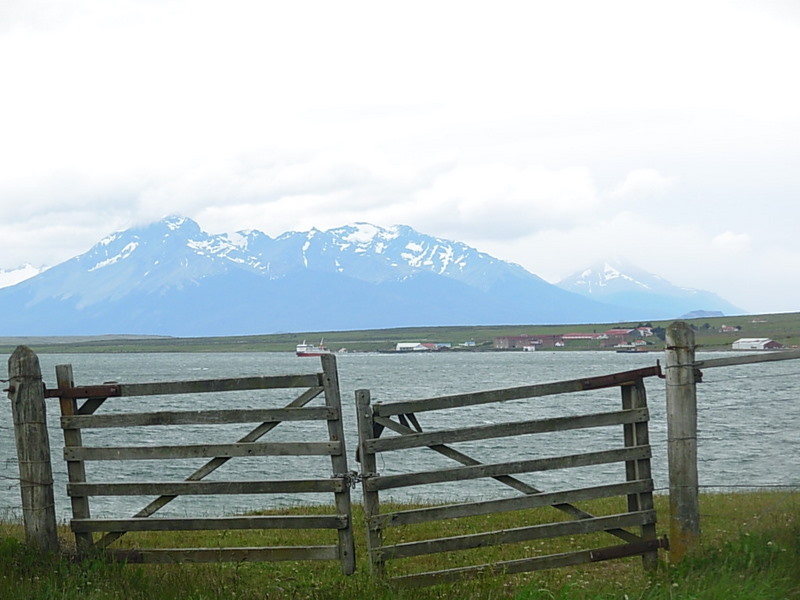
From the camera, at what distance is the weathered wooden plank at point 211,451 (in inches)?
409

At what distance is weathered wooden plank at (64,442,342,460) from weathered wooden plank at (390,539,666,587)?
1501mm

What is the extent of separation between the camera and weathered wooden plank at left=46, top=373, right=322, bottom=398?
34.3ft

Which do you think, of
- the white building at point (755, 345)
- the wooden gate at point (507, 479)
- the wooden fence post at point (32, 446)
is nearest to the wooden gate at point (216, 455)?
the wooden fence post at point (32, 446)

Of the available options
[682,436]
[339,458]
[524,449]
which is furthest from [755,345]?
[339,458]

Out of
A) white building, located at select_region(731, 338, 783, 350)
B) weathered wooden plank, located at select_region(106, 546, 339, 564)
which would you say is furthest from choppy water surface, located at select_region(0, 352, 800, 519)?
white building, located at select_region(731, 338, 783, 350)

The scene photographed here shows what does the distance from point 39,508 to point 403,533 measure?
5.76 meters

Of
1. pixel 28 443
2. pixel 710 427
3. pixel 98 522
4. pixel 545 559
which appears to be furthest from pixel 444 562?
pixel 710 427

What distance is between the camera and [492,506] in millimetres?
10500

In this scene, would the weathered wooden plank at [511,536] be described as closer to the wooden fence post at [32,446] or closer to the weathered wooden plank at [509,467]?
the weathered wooden plank at [509,467]

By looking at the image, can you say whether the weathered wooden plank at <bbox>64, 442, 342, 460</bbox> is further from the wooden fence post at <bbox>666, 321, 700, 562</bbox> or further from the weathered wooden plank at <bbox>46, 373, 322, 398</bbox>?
the wooden fence post at <bbox>666, 321, 700, 562</bbox>

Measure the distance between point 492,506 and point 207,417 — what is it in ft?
10.1

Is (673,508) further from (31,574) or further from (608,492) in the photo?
(31,574)

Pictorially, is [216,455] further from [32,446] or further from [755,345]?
[755,345]

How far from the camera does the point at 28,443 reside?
10703mm
